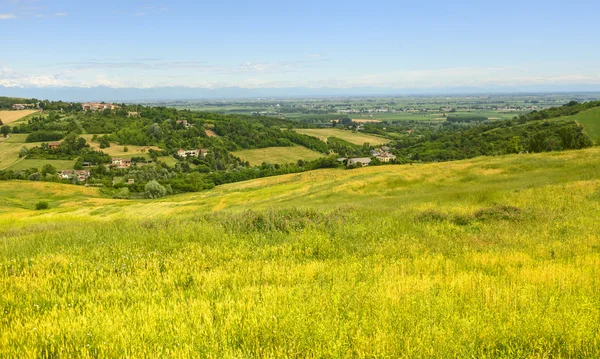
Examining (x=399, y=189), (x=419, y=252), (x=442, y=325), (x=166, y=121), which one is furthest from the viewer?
(x=166, y=121)

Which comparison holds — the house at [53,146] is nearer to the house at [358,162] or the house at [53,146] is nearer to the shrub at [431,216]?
the house at [358,162]

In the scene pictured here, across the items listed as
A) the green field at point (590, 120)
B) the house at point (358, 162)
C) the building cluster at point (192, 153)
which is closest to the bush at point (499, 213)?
the house at point (358, 162)

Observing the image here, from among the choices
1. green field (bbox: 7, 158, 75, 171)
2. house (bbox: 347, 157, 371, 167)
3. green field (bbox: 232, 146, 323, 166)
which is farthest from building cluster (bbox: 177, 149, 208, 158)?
house (bbox: 347, 157, 371, 167)

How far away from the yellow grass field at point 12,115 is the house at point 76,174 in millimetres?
85852

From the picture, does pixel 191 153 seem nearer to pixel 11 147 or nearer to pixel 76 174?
pixel 76 174

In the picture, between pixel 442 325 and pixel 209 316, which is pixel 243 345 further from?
pixel 442 325

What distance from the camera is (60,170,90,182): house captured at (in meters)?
113

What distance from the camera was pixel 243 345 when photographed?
453 cm

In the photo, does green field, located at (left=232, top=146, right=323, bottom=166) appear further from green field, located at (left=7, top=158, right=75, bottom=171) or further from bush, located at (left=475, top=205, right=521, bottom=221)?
bush, located at (left=475, top=205, right=521, bottom=221)

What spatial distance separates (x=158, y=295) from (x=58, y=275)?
9.32 feet

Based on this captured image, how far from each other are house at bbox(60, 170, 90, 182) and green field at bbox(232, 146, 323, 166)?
206 feet

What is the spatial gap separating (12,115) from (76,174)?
110429 millimetres

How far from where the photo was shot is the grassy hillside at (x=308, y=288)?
459 centimetres

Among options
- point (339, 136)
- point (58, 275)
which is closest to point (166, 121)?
point (339, 136)
